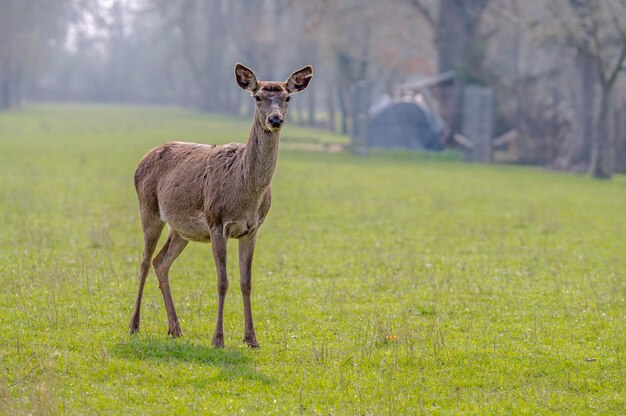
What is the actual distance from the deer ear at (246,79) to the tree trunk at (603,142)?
25.3 meters

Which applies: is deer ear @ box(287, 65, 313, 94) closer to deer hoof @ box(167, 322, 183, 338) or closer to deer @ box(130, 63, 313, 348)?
deer @ box(130, 63, 313, 348)

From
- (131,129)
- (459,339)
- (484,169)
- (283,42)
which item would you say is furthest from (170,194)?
(283,42)

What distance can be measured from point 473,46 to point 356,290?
33887mm

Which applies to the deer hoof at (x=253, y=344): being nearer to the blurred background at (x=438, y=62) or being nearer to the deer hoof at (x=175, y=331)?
the deer hoof at (x=175, y=331)

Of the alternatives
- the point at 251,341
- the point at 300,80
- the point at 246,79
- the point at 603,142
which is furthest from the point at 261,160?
the point at 603,142

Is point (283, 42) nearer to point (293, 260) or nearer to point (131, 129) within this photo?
point (131, 129)

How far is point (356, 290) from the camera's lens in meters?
12.3

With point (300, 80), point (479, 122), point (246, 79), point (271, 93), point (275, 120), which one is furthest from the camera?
point (479, 122)

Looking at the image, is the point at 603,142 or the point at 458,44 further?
the point at 458,44

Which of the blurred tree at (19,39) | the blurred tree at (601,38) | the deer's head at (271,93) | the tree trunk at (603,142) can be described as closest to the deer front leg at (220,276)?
the deer's head at (271,93)

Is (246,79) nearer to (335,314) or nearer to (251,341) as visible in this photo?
(251,341)

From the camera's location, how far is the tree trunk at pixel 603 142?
32.5 m

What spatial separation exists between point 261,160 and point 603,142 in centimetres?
2594

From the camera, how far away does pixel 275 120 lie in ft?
28.6
